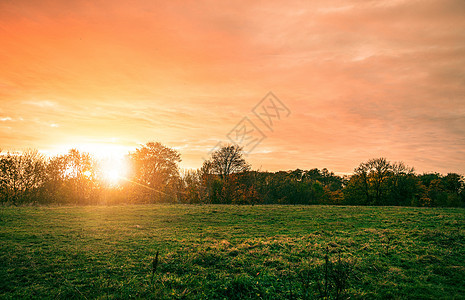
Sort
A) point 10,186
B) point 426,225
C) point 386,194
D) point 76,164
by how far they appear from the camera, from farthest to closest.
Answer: point 386,194 → point 76,164 → point 10,186 → point 426,225

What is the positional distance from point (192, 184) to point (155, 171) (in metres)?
8.77

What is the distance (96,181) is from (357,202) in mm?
62277

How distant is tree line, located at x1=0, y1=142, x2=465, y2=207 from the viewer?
40938mm

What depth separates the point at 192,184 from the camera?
58000 mm

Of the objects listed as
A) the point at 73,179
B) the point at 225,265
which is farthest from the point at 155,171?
the point at 225,265

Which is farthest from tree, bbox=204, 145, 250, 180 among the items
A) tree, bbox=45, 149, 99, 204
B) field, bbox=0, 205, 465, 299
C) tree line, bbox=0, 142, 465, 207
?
field, bbox=0, 205, 465, 299

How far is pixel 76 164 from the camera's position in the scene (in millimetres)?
47656

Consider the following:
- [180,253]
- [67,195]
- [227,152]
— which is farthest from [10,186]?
[180,253]

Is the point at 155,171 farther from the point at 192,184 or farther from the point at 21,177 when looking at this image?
the point at 21,177

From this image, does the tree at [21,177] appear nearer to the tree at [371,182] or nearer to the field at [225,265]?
the field at [225,265]

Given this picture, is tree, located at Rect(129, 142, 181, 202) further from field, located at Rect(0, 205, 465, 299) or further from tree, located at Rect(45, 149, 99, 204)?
field, located at Rect(0, 205, 465, 299)

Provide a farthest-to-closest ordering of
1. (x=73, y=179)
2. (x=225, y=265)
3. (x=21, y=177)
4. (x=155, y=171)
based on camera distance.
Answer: (x=155, y=171), (x=73, y=179), (x=21, y=177), (x=225, y=265)

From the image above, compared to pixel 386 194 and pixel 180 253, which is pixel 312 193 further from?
pixel 180 253

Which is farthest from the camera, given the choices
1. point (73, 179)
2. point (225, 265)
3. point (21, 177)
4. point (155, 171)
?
point (155, 171)
